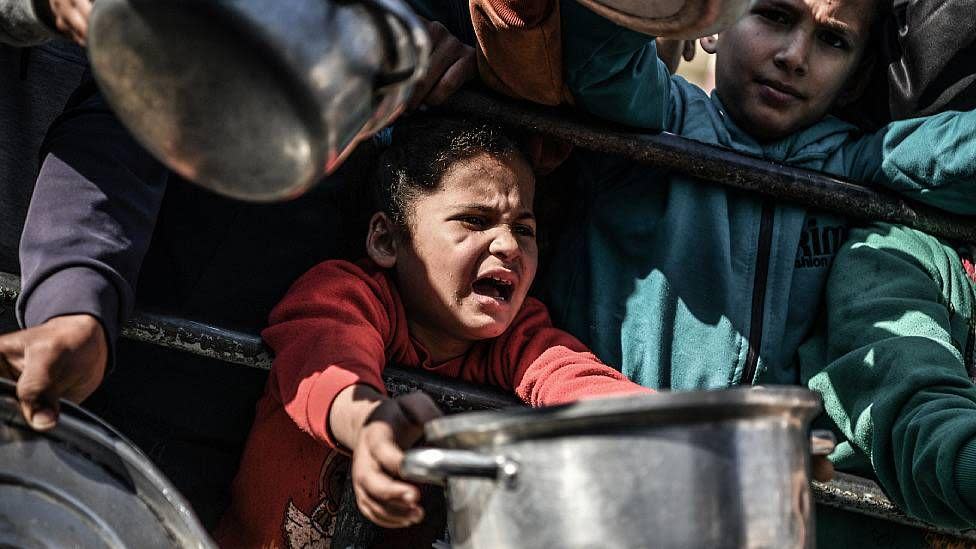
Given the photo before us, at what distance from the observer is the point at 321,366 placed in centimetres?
125

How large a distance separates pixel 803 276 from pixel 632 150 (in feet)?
1.31

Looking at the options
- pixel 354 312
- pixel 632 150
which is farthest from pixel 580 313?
pixel 354 312

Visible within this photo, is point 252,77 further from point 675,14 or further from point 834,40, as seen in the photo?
point 834,40

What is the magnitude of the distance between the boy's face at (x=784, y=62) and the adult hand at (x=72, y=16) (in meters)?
1.09

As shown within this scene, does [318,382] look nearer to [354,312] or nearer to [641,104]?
[354,312]

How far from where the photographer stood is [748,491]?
88 centimetres

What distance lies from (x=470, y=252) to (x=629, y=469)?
0.68 metres

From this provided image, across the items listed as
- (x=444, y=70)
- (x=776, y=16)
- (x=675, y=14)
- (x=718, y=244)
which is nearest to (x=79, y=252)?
(x=444, y=70)

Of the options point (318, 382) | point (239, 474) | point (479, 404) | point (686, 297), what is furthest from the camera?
point (686, 297)

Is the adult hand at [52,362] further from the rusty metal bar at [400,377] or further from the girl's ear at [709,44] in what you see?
the girl's ear at [709,44]

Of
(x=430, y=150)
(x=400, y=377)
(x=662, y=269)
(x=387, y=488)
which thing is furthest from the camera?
(x=662, y=269)

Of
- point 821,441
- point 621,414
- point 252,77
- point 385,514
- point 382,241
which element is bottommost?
point 382,241

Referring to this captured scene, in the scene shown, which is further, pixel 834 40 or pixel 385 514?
pixel 834 40

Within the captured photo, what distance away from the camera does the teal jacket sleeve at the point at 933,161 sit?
1671mm
